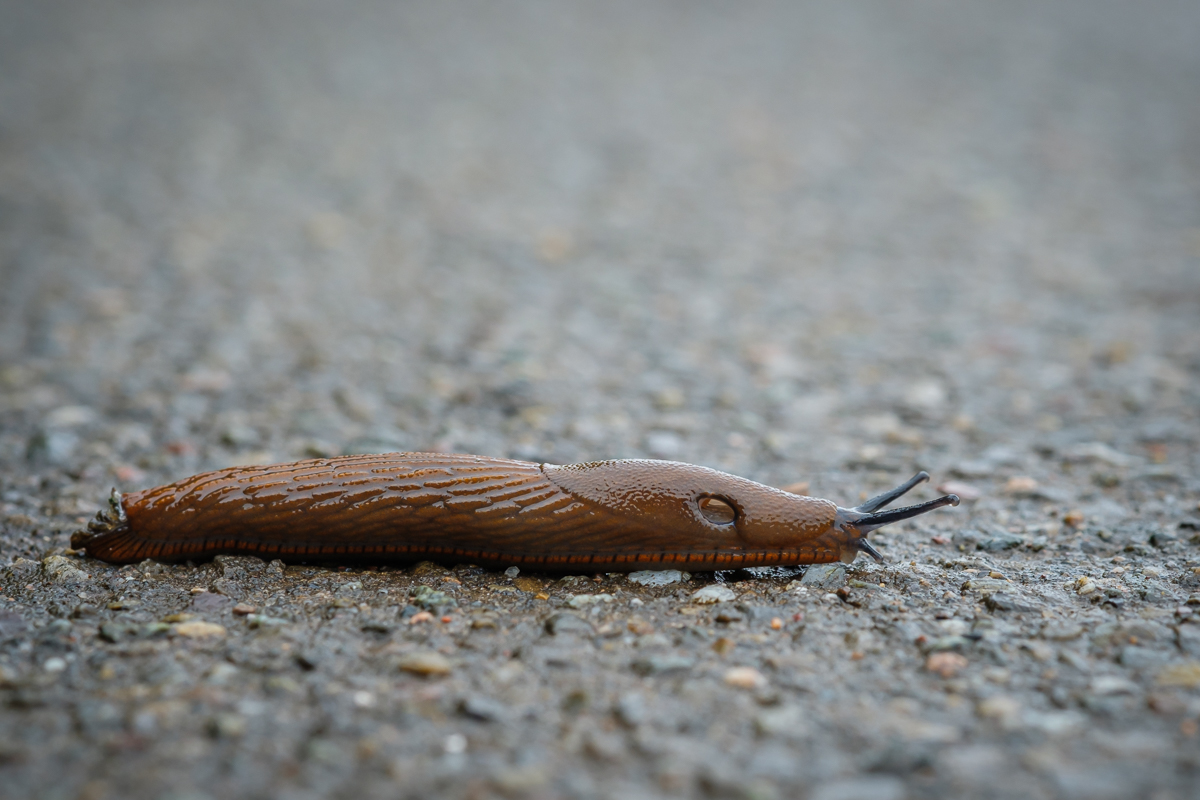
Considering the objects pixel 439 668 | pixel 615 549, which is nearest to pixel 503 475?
pixel 615 549

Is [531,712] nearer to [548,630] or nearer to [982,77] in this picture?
[548,630]

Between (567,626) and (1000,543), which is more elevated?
(1000,543)

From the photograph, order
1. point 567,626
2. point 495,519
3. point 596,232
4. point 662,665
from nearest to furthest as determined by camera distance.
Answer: point 662,665
point 567,626
point 495,519
point 596,232

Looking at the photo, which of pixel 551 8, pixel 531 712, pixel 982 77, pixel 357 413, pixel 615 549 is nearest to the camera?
pixel 531 712

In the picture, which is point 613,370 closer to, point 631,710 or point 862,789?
point 631,710

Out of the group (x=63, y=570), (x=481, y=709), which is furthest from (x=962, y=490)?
(x=63, y=570)

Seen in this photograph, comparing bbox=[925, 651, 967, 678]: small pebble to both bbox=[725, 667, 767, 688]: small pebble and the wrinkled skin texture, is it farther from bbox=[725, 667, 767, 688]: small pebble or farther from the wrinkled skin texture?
the wrinkled skin texture

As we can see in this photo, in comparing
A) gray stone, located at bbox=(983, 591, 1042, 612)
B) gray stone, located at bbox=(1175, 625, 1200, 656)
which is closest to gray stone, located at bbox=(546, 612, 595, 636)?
gray stone, located at bbox=(983, 591, 1042, 612)
